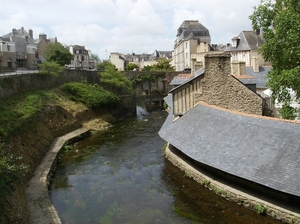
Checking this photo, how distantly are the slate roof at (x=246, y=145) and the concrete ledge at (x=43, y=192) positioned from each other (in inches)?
264

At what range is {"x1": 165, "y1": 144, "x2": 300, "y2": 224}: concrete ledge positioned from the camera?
10844 millimetres

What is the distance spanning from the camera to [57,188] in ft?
51.7

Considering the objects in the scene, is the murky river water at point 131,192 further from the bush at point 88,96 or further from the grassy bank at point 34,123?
the bush at point 88,96

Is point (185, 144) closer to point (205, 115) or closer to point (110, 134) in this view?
point (205, 115)

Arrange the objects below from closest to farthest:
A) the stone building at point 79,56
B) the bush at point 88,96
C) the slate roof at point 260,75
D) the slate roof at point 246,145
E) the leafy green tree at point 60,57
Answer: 1. the slate roof at point 246,145
2. the slate roof at point 260,75
3. the bush at point 88,96
4. the leafy green tree at point 60,57
5. the stone building at point 79,56

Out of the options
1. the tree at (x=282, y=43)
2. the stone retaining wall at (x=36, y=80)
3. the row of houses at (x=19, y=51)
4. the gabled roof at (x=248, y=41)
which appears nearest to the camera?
the tree at (x=282, y=43)

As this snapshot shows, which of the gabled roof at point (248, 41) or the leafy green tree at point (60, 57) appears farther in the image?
the leafy green tree at point (60, 57)

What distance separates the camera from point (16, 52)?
52312 millimetres

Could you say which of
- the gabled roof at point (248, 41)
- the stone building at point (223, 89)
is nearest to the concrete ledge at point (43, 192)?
the stone building at point (223, 89)

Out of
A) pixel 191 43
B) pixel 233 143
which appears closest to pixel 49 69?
pixel 233 143

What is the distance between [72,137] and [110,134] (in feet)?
13.5

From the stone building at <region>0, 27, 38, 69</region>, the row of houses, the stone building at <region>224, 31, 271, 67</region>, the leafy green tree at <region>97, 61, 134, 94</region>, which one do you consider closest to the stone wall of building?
the leafy green tree at <region>97, 61, 134, 94</region>

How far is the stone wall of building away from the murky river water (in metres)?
4.96

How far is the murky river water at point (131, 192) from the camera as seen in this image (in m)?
12.3
